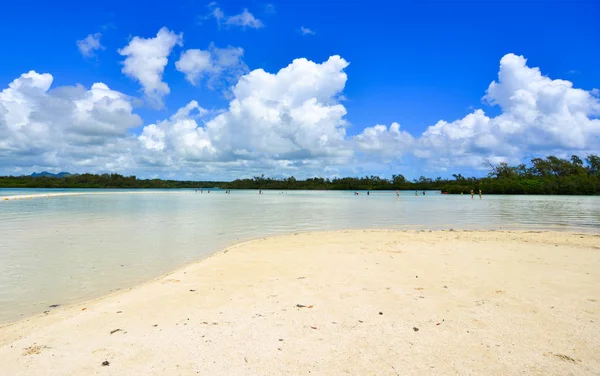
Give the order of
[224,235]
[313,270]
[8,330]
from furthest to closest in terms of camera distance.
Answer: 1. [224,235]
2. [313,270]
3. [8,330]

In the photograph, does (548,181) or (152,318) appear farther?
(548,181)

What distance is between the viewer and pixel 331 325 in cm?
477

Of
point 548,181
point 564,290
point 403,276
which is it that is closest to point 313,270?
point 403,276

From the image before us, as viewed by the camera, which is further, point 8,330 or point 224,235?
point 224,235

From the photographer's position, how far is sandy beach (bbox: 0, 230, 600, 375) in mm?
3744

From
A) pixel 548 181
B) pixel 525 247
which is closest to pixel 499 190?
pixel 548 181

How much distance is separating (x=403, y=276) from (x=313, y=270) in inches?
77.6

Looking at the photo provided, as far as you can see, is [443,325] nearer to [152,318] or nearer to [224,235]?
[152,318]

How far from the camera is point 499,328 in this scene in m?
4.64

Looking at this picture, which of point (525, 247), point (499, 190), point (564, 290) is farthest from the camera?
point (499, 190)

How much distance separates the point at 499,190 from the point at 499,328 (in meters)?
105

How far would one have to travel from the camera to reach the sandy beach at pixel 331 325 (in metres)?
3.74

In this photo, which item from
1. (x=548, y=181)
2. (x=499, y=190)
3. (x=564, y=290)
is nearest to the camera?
(x=564, y=290)

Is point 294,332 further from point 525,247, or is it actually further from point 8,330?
point 525,247
